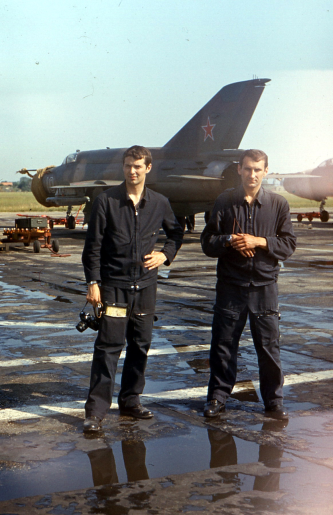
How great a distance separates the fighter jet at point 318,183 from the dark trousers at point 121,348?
31.3 m

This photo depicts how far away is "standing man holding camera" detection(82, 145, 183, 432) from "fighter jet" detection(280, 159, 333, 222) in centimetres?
3133

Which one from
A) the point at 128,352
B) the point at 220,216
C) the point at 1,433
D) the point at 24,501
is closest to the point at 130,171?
the point at 220,216

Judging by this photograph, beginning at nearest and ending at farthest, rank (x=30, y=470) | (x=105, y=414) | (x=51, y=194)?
(x=30, y=470)
(x=105, y=414)
(x=51, y=194)

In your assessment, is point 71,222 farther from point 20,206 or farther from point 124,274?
point 20,206

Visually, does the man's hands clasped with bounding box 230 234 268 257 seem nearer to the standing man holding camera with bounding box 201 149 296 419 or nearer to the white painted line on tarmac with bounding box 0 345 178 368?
the standing man holding camera with bounding box 201 149 296 419

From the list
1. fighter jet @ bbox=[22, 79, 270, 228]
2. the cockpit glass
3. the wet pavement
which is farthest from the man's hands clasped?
the cockpit glass

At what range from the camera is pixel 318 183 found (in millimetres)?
35688

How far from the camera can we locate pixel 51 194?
32.6 metres

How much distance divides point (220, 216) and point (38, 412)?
2192mm

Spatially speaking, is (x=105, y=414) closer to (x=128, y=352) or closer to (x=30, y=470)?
(x=128, y=352)

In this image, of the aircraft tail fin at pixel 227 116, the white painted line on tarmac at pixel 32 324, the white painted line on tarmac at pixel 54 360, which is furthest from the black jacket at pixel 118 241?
the aircraft tail fin at pixel 227 116

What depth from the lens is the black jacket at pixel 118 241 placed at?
5.21 meters

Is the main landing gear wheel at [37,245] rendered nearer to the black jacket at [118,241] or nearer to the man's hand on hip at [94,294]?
the black jacket at [118,241]

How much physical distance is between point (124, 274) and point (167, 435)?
1.27m
